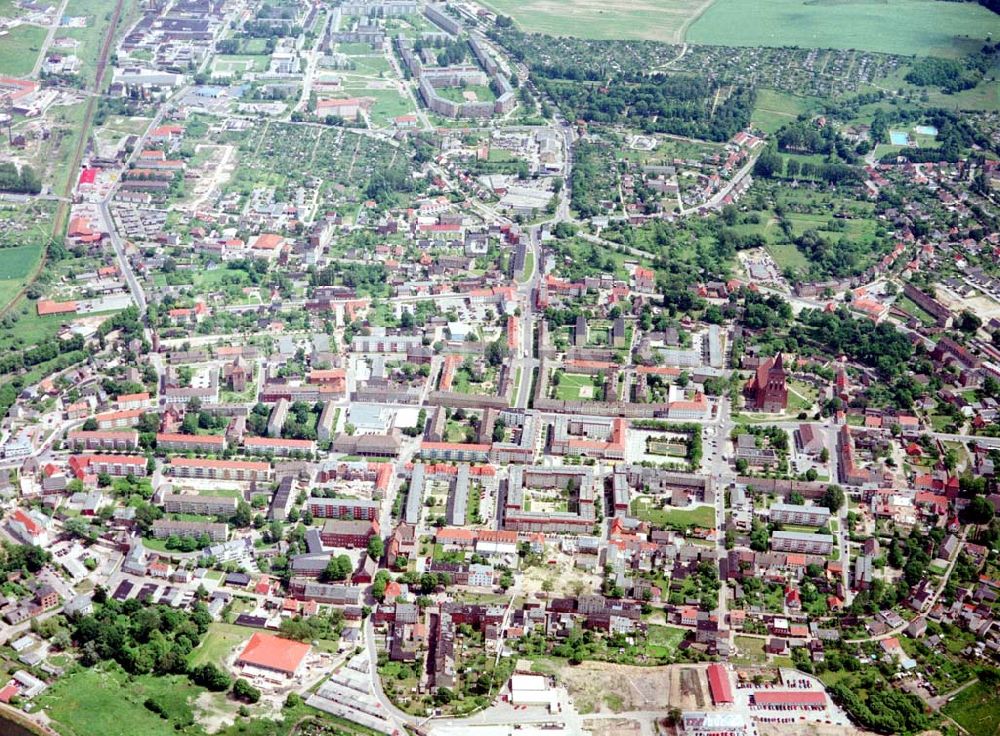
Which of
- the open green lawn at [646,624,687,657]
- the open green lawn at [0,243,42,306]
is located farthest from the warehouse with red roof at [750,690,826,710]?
the open green lawn at [0,243,42,306]

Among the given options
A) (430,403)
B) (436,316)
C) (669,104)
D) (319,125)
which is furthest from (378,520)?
(669,104)

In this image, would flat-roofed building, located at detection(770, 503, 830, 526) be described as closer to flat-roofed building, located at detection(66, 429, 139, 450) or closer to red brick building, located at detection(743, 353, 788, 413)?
red brick building, located at detection(743, 353, 788, 413)

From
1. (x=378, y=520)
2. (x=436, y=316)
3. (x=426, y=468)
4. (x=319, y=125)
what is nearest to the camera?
(x=378, y=520)

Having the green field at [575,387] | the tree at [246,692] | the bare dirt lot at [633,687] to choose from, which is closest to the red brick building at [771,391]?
the green field at [575,387]

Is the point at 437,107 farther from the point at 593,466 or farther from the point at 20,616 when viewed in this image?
the point at 20,616

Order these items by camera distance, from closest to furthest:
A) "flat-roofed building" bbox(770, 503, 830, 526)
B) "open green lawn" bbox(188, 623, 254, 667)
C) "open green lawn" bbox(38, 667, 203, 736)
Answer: "open green lawn" bbox(38, 667, 203, 736)
"open green lawn" bbox(188, 623, 254, 667)
"flat-roofed building" bbox(770, 503, 830, 526)

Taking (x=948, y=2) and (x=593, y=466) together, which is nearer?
(x=593, y=466)
